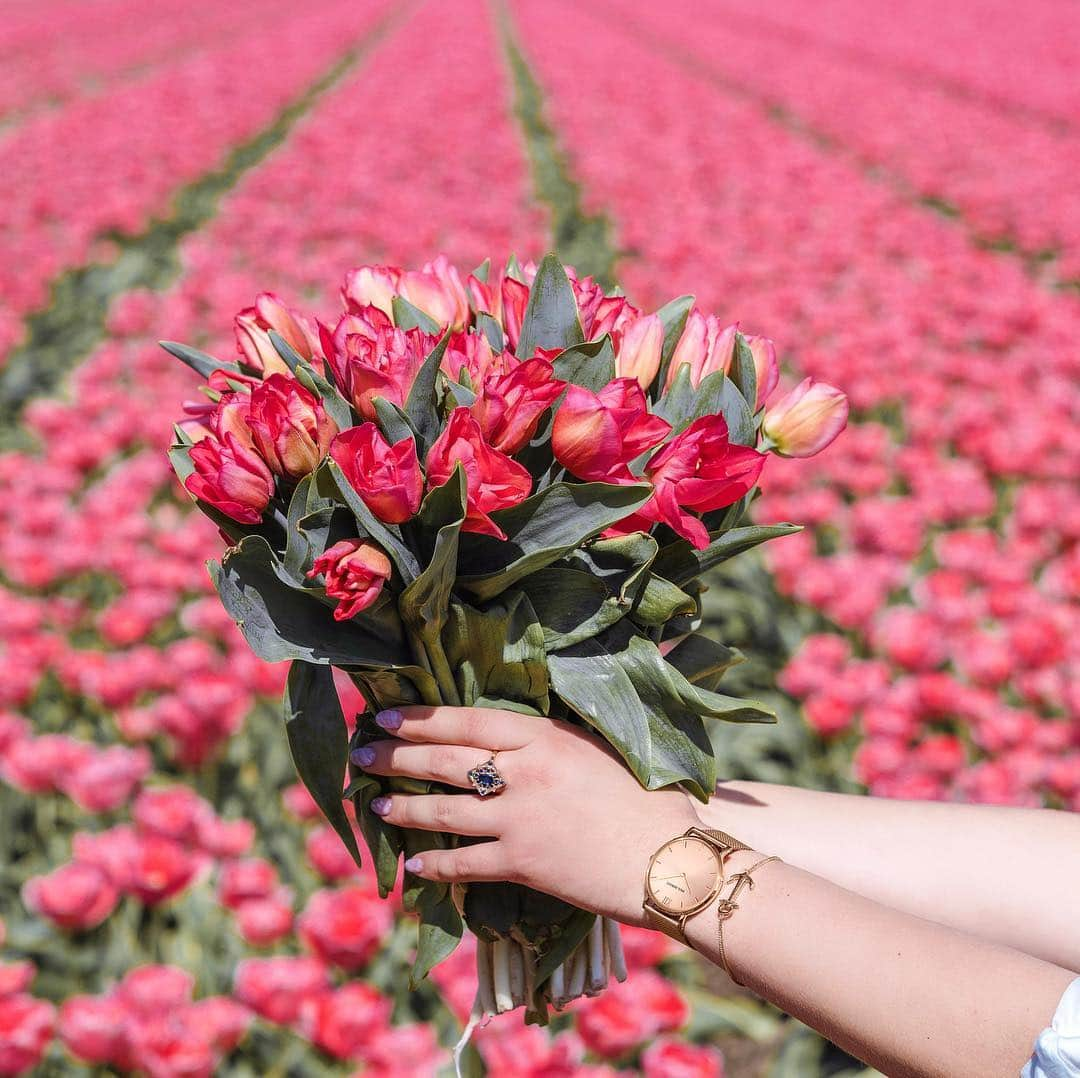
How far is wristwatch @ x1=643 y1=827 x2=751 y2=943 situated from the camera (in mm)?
956

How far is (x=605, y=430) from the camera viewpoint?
0.90 metres

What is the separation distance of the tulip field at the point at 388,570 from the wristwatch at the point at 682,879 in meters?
0.30

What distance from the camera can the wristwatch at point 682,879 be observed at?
0.96 metres

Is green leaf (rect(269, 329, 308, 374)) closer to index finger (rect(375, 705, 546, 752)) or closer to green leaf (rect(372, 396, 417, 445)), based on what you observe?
green leaf (rect(372, 396, 417, 445))

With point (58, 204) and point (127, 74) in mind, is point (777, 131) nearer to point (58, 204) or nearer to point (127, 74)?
point (58, 204)

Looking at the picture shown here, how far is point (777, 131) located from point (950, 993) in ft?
32.5

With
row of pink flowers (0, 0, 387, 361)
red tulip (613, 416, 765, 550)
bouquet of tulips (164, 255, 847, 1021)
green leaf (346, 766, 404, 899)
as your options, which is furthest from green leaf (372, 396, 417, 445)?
row of pink flowers (0, 0, 387, 361)

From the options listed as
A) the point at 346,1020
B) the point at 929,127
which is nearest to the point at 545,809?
the point at 346,1020

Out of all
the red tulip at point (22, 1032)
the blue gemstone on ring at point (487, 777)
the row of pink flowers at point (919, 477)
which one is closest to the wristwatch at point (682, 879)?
the blue gemstone on ring at point (487, 777)

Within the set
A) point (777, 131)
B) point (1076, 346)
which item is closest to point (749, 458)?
point (1076, 346)

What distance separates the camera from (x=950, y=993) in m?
0.85

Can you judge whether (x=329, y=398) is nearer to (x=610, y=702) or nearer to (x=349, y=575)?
(x=349, y=575)

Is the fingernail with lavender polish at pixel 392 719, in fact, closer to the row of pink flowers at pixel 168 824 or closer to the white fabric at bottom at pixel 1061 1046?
the row of pink flowers at pixel 168 824

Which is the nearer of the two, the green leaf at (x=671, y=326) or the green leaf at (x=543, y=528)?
the green leaf at (x=543, y=528)
